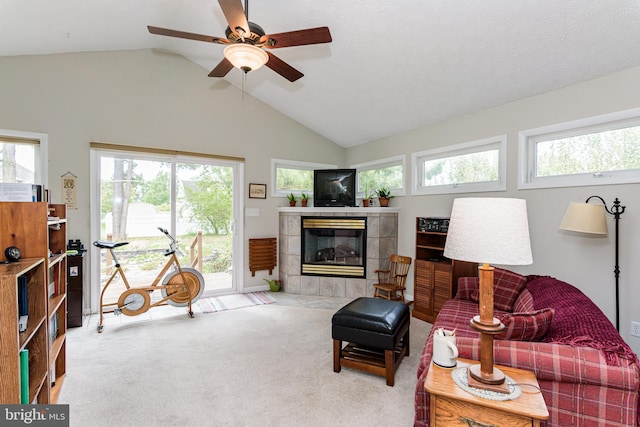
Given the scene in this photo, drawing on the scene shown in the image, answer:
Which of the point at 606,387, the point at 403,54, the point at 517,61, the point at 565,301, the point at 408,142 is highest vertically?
the point at 403,54

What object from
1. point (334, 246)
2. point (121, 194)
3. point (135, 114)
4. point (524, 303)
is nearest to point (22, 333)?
point (121, 194)

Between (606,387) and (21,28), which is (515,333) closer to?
(606,387)

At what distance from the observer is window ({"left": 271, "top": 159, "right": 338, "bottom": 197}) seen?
5.16 metres

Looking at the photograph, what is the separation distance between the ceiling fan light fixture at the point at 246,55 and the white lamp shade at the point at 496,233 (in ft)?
5.93

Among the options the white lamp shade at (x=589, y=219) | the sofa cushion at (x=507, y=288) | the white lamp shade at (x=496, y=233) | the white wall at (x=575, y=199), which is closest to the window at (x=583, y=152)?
the white wall at (x=575, y=199)

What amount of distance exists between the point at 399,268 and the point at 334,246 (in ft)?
3.51

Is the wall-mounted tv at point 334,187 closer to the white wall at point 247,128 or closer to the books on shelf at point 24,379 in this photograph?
the white wall at point 247,128

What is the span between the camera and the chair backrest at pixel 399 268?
13.8ft

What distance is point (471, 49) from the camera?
2.77 meters

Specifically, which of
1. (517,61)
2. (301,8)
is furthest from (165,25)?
(517,61)

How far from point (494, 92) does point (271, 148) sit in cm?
324

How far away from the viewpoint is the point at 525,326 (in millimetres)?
1652

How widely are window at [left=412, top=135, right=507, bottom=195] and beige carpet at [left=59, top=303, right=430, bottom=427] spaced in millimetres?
1819

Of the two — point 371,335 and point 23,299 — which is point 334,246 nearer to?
point 371,335
